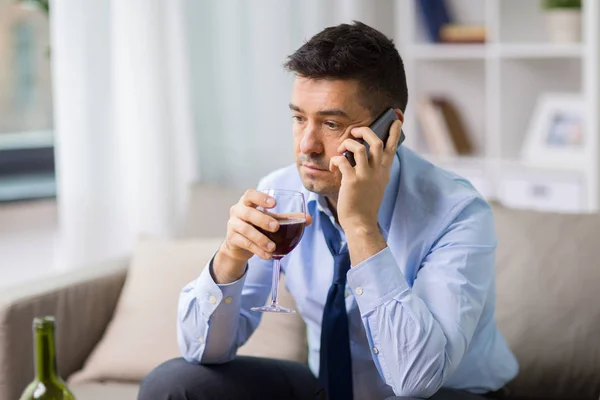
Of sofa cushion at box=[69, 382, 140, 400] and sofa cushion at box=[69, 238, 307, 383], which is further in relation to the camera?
sofa cushion at box=[69, 238, 307, 383]

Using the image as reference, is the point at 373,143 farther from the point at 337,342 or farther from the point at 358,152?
the point at 337,342

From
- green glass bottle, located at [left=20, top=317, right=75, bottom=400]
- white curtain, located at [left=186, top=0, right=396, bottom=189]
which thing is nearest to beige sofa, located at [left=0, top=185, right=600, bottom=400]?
green glass bottle, located at [left=20, top=317, right=75, bottom=400]

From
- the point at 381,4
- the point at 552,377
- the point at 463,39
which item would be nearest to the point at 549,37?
the point at 463,39

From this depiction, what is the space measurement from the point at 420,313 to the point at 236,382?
41 centimetres

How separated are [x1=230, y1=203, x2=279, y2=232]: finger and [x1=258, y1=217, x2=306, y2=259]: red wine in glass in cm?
2

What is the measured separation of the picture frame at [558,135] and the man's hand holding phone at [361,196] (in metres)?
1.85

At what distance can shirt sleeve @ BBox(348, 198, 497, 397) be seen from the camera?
1608 mm

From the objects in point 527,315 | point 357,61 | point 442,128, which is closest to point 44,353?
point 357,61

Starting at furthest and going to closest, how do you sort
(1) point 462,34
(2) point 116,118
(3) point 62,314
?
(1) point 462,34 < (2) point 116,118 < (3) point 62,314

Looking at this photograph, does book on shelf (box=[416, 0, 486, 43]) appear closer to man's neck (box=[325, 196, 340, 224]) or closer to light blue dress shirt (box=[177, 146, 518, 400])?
light blue dress shirt (box=[177, 146, 518, 400])

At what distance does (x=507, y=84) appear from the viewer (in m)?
3.64

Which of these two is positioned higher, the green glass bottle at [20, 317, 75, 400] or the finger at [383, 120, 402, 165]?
the finger at [383, 120, 402, 165]

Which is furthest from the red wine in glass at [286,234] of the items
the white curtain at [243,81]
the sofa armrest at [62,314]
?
the white curtain at [243,81]

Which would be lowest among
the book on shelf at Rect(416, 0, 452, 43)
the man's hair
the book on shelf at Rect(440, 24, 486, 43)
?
the man's hair
